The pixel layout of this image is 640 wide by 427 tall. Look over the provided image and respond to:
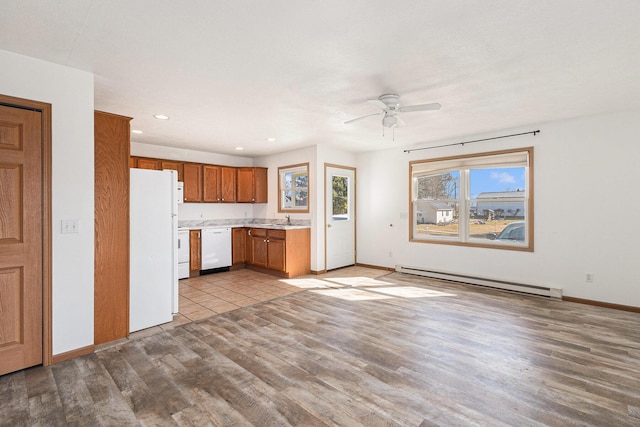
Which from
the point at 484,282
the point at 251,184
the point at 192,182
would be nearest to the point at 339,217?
the point at 251,184

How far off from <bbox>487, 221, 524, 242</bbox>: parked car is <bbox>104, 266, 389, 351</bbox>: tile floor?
2149 millimetres

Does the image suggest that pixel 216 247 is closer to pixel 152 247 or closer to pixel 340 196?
pixel 340 196

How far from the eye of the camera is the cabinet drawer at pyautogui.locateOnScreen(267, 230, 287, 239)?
19.0ft

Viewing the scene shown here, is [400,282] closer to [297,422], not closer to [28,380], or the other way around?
[297,422]

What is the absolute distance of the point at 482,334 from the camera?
3.19 meters

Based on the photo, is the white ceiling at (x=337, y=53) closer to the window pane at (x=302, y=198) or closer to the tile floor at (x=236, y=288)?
the window pane at (x=302, y=198)

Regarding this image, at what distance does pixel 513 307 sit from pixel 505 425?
2606 mm

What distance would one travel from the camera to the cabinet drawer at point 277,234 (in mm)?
5797

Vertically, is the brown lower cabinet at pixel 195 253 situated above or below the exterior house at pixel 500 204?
below

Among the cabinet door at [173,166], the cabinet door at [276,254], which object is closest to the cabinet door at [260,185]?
the cabinet door at [276,254]

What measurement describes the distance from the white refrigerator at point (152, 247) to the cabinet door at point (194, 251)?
2.36 meters

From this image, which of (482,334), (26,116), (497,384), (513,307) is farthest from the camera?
(513,307)

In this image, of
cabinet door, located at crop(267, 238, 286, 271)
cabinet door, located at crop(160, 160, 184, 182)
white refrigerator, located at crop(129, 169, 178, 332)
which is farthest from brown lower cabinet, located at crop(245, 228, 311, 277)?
white refrigerator, located at crop(129, 169, 178, 332)

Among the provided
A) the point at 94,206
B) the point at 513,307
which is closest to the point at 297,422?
the point at 94,206
